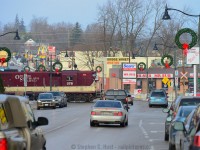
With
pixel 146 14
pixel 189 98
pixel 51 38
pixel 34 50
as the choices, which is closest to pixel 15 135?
pixel 189 98

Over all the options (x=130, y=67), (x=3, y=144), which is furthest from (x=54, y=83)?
(x=3, y=144)

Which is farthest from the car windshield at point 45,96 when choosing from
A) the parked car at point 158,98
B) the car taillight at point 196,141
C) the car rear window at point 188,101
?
the car taillight at point 196,141

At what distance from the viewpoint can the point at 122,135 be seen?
78.4 feet

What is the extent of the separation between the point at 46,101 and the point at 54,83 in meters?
22.7

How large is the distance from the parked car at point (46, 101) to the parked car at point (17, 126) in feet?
139

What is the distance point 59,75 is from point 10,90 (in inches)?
265

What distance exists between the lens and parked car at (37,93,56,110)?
53531 millimetres

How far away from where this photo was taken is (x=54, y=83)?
7644 centimetres

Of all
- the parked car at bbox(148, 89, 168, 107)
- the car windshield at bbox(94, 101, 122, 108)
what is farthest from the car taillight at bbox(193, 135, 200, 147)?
the parked car at bbox(148, 89, 168, 107)

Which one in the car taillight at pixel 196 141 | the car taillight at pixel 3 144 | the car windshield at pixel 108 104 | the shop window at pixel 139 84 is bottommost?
the shop window at pixel 139 84

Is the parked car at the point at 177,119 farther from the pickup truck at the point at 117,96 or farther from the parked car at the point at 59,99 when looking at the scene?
the parked car at the point at 59,99

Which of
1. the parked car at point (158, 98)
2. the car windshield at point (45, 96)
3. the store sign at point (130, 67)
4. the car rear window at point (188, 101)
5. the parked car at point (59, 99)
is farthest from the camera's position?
the store sign at point (130, 67)

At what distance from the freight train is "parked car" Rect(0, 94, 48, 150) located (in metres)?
62.9

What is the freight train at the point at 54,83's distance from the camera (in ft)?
244
